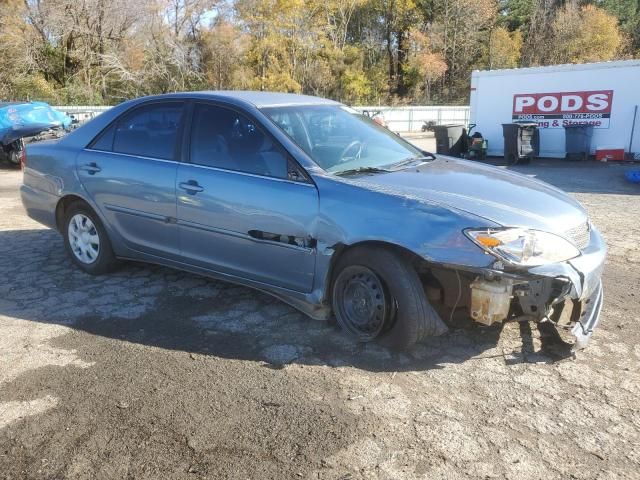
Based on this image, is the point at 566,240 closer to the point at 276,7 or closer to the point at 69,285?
the point at 69,285

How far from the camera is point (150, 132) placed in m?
4.71

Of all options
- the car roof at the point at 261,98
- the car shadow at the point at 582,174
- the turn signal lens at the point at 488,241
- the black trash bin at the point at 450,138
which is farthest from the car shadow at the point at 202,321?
the black trash bin at the point at 450,138

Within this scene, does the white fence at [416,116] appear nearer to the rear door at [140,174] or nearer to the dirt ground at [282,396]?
the rear door at [140,174]

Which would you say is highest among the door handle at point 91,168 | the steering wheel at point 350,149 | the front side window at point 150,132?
the front side window at point 150,132

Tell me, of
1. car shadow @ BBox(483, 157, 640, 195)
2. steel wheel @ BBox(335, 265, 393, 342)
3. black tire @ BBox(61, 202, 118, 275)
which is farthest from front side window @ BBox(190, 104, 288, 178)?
car shadow @ BBox(483, 157, 640, 195)

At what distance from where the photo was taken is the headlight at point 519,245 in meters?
3.16

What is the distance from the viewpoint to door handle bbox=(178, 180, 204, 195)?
4.22 meters

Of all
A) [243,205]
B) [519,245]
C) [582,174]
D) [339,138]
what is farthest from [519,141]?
[519,245]

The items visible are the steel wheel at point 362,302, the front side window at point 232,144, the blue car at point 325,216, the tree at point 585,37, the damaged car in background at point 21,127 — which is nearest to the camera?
the blue car at point 325,216

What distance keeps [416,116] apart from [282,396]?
29.3 m

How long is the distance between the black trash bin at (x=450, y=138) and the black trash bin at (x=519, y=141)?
3.88 feet

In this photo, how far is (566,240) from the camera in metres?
3.37

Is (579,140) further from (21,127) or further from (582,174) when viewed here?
(21,127)

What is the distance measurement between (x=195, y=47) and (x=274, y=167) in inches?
1325
